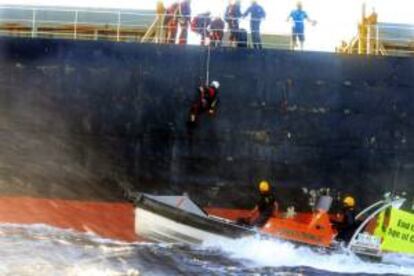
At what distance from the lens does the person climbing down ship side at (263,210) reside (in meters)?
11.7

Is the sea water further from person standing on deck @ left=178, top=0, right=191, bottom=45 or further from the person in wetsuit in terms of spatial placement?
person standing on deck @ left=178, top=0, right=191, bottom=45

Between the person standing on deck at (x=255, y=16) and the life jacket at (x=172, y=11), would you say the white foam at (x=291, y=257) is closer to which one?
the person standing on deck at (x=255, y=16)

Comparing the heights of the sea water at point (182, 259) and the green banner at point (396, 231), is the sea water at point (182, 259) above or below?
below

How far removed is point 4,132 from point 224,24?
4597mm

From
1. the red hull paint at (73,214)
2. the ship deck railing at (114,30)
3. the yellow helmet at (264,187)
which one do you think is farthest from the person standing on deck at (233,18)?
the red hull paint at (73,214)

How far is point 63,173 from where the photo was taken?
13.1 meters

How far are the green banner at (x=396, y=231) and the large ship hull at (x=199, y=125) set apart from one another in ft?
5.01

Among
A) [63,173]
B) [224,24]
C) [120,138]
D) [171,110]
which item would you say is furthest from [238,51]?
[63,173]

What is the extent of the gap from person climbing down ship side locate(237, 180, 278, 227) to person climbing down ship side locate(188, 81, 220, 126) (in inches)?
78.3

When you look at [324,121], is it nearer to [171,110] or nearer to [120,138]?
[171,110]

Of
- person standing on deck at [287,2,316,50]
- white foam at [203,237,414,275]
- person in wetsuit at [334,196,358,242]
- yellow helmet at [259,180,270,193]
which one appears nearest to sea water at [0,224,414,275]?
white foam at [203,237,414,275]

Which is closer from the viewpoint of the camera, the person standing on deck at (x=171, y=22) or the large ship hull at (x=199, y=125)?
the large ship hull at (x=199, y=125)

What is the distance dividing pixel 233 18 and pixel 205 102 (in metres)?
1.71

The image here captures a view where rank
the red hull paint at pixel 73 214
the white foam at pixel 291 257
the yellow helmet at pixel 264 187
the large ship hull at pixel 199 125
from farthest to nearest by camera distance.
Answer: the large ship hull at pixel 199 125, the red hull paint at pixel 73 214, the yellow helmet at pixel 264 187, the white foam at pixel 291 257
